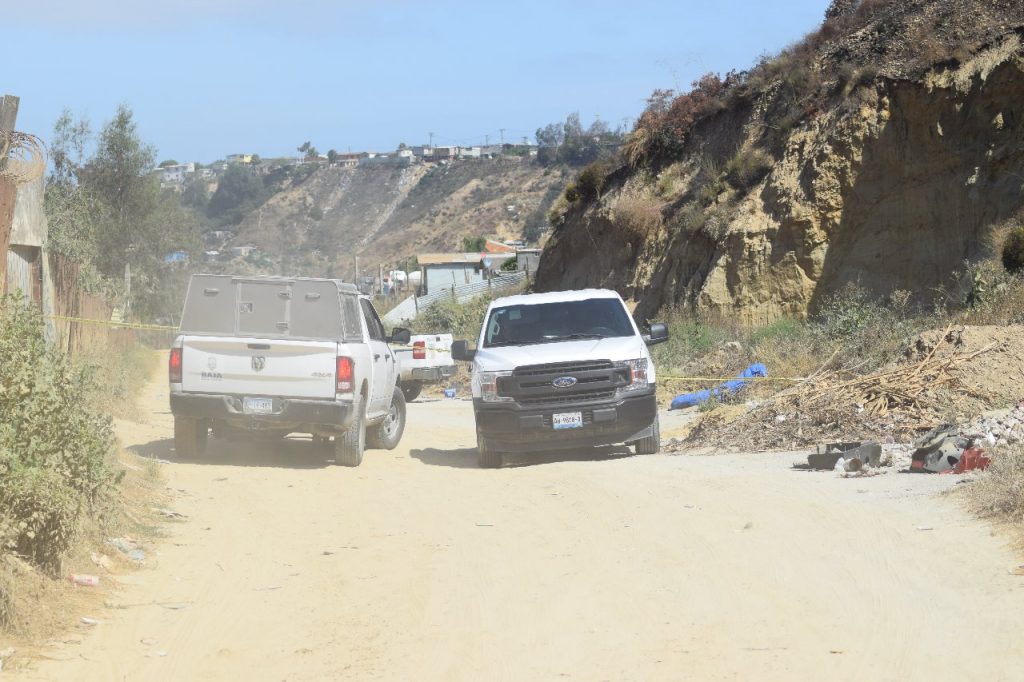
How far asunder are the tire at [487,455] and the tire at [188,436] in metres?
3.35

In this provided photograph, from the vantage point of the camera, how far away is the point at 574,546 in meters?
9.45

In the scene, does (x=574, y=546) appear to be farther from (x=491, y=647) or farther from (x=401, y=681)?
(x=401, y=681)

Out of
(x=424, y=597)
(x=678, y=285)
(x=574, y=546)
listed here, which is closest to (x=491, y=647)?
(x=424, y=597)

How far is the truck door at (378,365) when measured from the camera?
1622cm

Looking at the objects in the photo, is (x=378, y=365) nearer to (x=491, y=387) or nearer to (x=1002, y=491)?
(x=491, y=387)

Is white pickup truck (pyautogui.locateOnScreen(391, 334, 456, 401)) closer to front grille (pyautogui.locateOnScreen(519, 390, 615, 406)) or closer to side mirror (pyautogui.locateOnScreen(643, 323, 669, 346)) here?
side mirror (pyautogui.locateOnScreen(643, 323, 669, 346))

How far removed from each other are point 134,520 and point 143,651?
3564 millimetres

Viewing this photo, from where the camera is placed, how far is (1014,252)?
23.4m

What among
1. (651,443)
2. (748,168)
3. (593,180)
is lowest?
(651,443)

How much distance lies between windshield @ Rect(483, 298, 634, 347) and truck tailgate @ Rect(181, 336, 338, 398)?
222 cm

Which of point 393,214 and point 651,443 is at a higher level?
point 393,214

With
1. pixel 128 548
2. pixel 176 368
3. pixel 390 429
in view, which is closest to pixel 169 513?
pixel 128 548

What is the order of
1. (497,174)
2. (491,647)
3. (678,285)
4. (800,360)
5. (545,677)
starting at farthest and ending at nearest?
1. (497,174)
2. (678,285)
3. (800,360)
4. (491,647)
5. (545,677)

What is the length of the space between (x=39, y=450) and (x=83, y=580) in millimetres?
844
